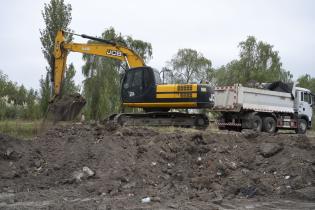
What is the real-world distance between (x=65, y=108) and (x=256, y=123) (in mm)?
9636

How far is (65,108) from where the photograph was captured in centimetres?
1672

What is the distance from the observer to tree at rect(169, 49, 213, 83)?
47594 mm

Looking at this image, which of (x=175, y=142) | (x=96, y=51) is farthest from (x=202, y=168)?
(x=96, y=51)

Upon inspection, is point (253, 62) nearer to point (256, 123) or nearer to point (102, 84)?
point (102, 84)

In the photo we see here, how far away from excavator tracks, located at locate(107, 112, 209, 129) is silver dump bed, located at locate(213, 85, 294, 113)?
2839 mm

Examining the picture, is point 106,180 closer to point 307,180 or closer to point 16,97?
point 307,180

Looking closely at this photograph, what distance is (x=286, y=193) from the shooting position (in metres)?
9.87

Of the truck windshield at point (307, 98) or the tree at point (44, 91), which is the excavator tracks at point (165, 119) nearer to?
the tree at point (44, 91)

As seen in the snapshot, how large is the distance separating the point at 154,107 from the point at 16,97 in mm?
22679

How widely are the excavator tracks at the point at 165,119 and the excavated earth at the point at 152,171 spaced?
16.6 ft

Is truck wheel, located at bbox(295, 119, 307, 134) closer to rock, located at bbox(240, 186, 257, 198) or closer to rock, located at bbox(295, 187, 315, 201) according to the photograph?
rock, located at bbox(295, 187, 315, 201)

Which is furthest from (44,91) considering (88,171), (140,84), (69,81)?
(88,171)

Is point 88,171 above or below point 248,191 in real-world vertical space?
above

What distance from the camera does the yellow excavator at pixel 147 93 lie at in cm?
1817
